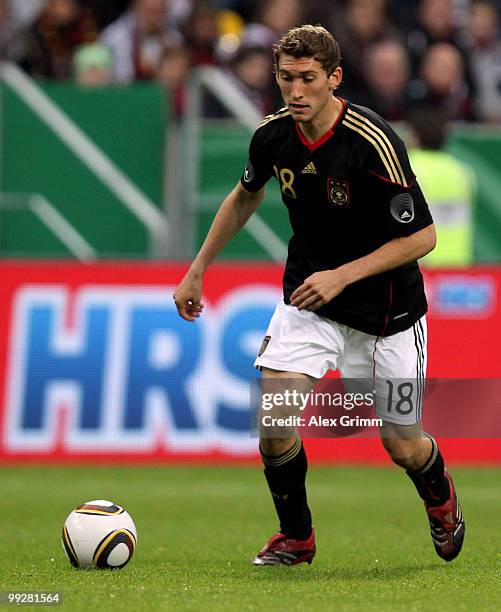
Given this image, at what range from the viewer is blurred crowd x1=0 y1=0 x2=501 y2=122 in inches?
526

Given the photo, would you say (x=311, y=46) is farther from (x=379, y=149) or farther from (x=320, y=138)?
(x=379, y=149)

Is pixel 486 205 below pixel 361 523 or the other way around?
the other way around

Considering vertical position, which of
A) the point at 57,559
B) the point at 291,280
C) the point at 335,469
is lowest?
the point at 335,469

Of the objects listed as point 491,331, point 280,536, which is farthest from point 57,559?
point 491,331

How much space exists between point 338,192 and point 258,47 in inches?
283

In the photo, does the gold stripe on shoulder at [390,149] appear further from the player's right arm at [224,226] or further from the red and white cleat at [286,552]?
the red and white cleat at [286,552]

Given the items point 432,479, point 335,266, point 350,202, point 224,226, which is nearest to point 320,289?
point 335,266

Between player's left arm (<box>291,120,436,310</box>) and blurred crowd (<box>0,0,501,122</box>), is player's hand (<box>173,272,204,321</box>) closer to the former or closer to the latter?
player's left arm (<box>291,120,436,310</box>)

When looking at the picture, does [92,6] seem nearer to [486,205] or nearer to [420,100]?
[420,100]

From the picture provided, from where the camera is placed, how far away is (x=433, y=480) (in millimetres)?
6836

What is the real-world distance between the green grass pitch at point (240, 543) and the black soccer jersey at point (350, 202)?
1.21 m

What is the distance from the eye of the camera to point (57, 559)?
6.98 metres

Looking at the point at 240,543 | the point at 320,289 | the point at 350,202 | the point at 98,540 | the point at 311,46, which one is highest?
the point at 311,46

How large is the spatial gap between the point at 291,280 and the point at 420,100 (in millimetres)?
7366
